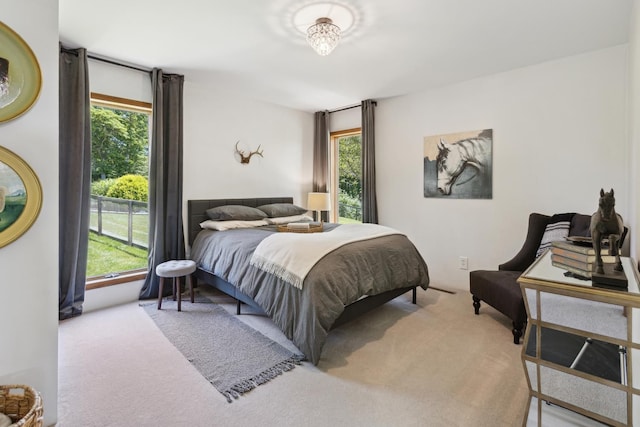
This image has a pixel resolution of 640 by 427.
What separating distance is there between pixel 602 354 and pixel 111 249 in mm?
4014

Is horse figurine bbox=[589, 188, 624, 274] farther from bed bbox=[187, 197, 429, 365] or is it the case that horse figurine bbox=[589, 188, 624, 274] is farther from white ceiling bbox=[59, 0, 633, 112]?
white ceiling bbox=[59, 0, 633, 112]

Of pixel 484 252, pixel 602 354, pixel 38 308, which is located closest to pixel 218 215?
pixel 38 308

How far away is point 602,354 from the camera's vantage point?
1229mm

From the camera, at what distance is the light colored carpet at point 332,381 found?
1689 mm

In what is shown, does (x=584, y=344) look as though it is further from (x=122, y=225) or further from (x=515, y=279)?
(x=122, y=225)

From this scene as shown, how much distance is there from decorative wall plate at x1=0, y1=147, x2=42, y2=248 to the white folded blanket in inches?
56.8

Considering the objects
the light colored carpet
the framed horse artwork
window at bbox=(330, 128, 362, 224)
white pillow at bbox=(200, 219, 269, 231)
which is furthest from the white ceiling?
the light colored carpet

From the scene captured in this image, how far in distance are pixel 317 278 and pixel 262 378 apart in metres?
0.73

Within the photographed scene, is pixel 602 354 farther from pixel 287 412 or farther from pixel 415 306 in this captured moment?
pixel 415 306

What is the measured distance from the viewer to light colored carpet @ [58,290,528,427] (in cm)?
169

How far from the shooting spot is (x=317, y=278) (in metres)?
2.22

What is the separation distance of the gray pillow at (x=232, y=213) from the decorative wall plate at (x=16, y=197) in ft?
7.33

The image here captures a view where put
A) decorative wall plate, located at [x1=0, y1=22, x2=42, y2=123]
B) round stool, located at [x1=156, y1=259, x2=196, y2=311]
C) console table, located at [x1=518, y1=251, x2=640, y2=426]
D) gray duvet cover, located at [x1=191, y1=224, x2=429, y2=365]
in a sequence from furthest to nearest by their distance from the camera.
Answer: round stool, located at [x1=156, y1=259, x2=196, y2=311] → gray duvet cover, located at [x1=191, y1=224, x2=429, y2=365] → decorative wall plate, located at [x1=0, y1=22, x2=42, y2=123] → console table, located at [x1=518, y1=251, x2=640, y2=426]

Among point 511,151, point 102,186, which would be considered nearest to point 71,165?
point 102,186
